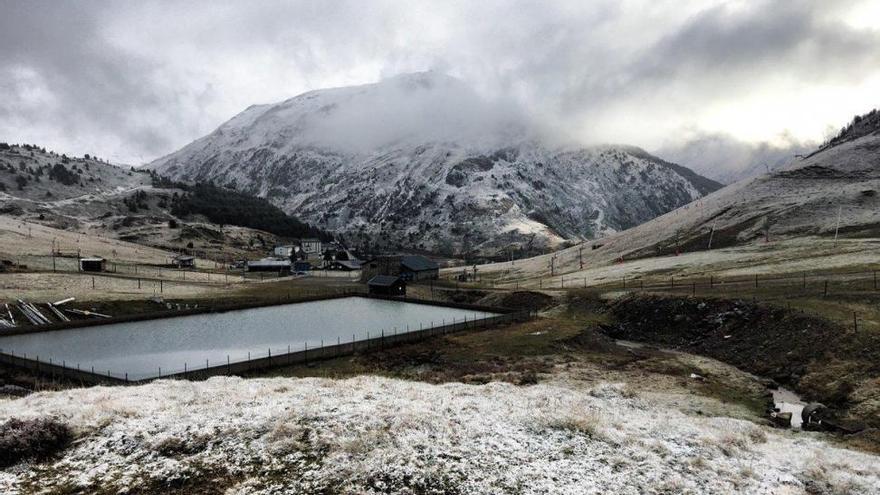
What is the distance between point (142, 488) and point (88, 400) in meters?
10.8

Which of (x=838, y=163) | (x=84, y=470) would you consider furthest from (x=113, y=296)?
(x=838, y=163)

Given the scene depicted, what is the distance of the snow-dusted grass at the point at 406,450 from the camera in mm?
16234

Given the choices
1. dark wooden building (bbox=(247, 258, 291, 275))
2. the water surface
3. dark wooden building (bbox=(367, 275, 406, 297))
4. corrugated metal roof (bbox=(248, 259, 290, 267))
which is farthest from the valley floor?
corrugated metal roof (bbox=(248, 259, 290, 267))

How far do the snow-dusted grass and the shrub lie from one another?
25.7 inches

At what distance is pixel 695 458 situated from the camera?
60.6 feet

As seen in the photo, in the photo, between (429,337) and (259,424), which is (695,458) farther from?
(429,337)

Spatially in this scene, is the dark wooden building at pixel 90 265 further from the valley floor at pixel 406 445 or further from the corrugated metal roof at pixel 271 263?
the valley floor at pixel 406 445

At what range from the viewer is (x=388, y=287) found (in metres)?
95.6

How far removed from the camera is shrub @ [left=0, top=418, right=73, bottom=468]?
17812 millimetres

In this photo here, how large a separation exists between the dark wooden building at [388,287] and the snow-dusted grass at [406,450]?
231 ft

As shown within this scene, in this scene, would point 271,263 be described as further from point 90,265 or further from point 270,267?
point 90,265

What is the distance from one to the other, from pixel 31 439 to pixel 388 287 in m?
77.3

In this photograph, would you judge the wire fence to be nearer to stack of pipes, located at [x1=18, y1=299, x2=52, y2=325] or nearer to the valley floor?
stack of pipes, located at [x1=18, y1=299, x2=52, y2=325]

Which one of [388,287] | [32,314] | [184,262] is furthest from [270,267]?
[32,314]
